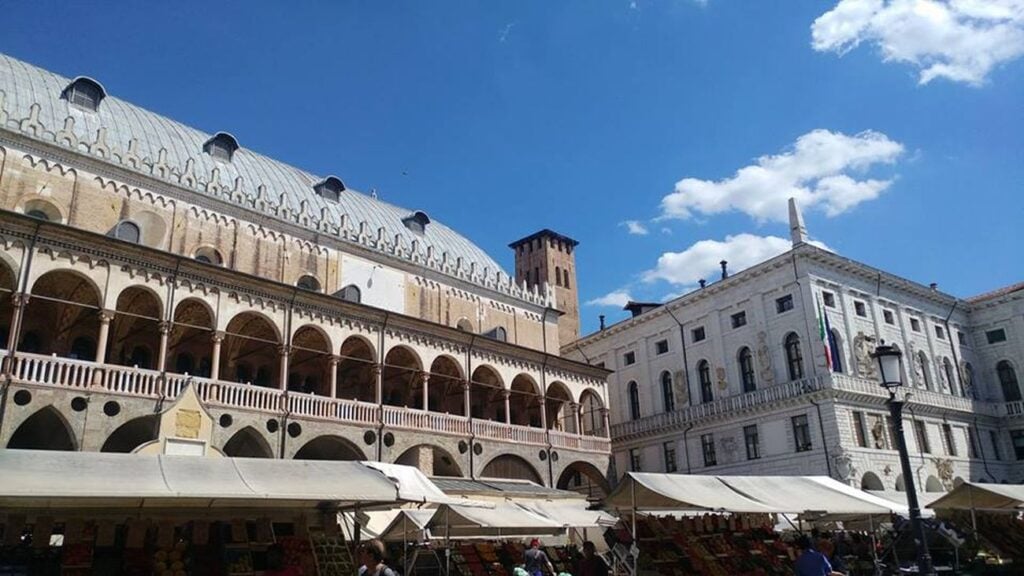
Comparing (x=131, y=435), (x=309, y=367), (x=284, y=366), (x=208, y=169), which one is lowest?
(x=131, y=435)

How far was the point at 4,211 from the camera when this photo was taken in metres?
17.6

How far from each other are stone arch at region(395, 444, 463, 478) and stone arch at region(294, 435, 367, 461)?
1653 mm

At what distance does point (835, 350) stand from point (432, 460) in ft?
65.4

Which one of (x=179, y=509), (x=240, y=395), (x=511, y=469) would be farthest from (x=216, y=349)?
(x=511, y=469)

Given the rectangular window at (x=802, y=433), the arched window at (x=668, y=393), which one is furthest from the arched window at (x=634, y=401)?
the rectangular window at (x=802, y=433)

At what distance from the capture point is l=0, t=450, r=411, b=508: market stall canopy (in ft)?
28.3

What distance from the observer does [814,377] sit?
32.2 m

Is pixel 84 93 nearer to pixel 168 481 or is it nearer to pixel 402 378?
pixel 402 378

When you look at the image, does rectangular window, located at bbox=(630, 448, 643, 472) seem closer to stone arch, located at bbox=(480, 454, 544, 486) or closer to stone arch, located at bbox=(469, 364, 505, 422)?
stone arch, located at bbox=(469, 364, 505, 422)

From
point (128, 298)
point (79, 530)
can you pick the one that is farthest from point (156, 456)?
point (128, 298)

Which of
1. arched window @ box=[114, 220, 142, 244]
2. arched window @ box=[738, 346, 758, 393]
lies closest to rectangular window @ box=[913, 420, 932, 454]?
arched window @ box=[738, 346, 758, 393]

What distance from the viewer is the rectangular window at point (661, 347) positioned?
4044cm

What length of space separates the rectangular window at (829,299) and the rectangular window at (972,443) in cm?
1127

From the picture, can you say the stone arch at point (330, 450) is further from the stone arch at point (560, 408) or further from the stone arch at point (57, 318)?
the stone arch at point (560, 408)
